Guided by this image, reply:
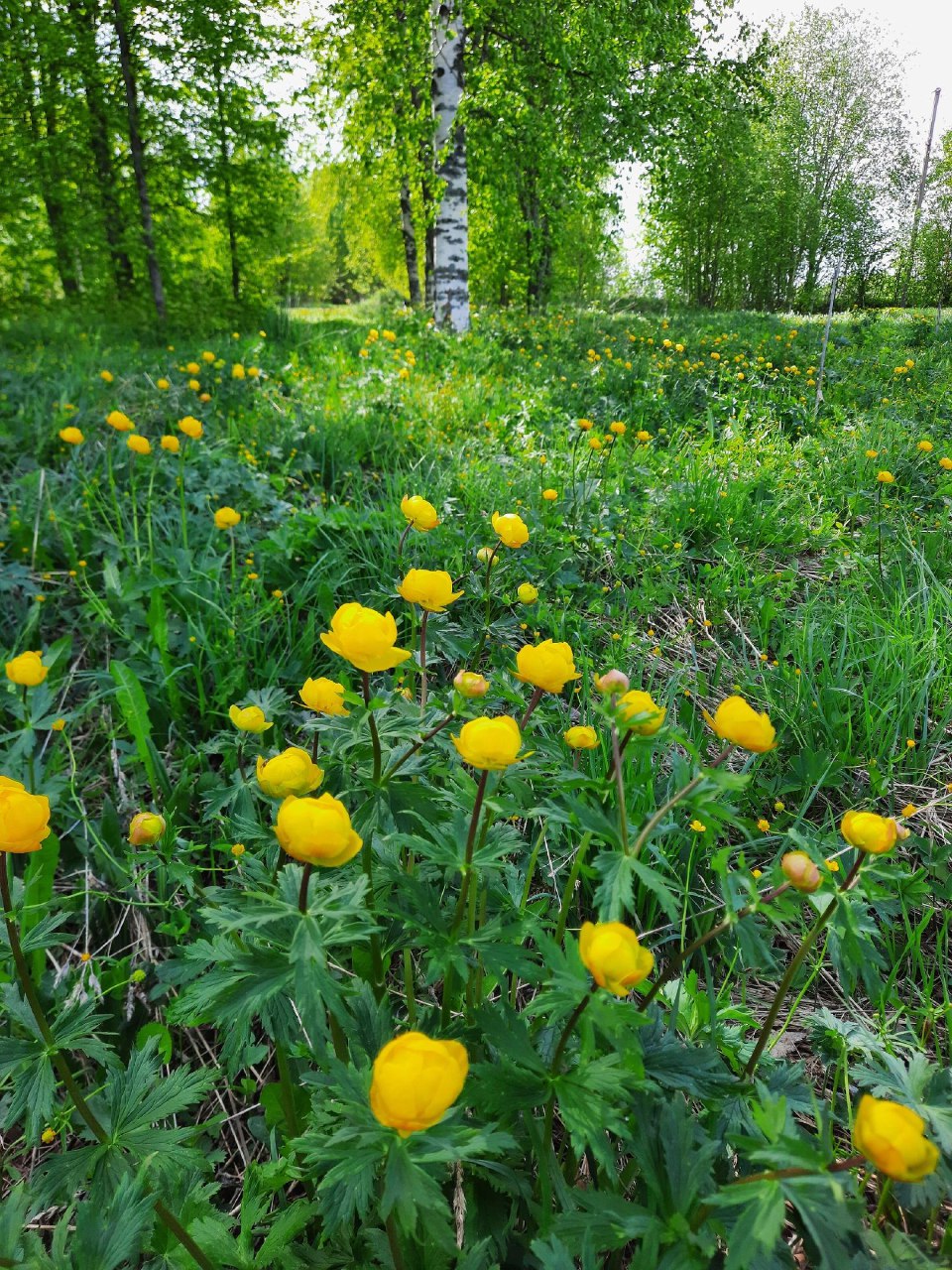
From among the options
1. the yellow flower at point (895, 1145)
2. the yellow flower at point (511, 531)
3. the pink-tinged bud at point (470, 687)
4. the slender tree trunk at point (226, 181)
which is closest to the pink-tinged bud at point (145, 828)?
the pink-tinged bud at point (470, 687)

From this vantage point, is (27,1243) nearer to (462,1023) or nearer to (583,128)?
(462,1023)

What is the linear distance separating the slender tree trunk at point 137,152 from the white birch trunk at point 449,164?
298 centimetres

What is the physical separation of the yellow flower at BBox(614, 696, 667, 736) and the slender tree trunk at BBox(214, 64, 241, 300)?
28.5ft

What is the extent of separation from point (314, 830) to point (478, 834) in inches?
13.0

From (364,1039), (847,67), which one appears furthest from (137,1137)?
(847,67)

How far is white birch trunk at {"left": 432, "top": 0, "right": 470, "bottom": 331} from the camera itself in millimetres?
6703

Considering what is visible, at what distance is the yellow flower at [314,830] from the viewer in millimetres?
676

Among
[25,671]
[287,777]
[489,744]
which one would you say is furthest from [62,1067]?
[25,671]

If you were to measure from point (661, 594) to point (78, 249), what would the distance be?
797cm

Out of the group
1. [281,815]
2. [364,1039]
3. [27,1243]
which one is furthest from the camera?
[364,1039]

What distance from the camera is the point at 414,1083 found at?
570 millimetres

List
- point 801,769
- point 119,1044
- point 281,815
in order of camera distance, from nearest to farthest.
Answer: point 281,815
point 119,1044
point 801,769

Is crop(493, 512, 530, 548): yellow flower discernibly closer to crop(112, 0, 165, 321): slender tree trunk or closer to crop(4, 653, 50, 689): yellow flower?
crop(4, 653, 50, 689): yellow flower

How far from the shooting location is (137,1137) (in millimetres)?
886
